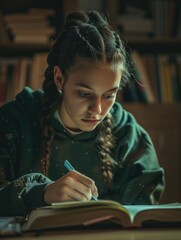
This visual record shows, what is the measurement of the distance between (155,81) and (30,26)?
31.8 inches

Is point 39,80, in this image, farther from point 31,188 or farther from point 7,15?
point 31,188

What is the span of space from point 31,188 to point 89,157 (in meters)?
0.38

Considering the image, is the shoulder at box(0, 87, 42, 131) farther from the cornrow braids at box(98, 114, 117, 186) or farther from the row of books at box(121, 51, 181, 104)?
the row of books at box(121, 51, 181, 104)

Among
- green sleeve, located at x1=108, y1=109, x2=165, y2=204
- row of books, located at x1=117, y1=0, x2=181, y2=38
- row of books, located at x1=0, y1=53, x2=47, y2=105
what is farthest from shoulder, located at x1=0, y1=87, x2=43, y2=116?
row of books, located at x1=117, y1=0, x2=181, y2=38

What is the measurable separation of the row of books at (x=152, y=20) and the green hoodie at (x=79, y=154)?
1.57 meters

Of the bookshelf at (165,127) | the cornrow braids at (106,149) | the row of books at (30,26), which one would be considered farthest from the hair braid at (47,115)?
the row of books at (30,26)

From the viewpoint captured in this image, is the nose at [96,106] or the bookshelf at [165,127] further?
the bookshelf at [165,127]

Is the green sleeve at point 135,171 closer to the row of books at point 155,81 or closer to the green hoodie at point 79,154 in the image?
the green hoodie at point 79,154

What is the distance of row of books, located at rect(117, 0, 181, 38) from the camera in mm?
3145

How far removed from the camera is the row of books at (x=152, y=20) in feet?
10.3

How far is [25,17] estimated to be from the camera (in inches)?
121

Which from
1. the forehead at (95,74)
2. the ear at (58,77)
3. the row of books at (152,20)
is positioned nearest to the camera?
the forehead at (95,74)

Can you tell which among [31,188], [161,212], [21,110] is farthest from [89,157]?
[161,212]

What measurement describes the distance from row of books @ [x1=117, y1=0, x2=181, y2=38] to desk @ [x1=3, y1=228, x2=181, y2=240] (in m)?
2.18
